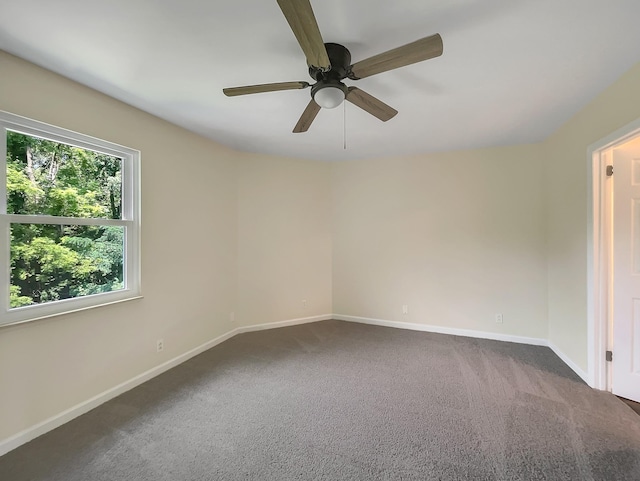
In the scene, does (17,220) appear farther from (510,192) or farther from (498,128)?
(510,192)

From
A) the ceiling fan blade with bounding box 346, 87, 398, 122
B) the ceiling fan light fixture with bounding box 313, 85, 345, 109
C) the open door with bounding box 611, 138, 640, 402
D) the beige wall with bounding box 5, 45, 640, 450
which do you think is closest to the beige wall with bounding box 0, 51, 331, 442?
the beige wall with bounding box 5, 45, 640, 450

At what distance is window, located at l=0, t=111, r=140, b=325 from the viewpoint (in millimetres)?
1748

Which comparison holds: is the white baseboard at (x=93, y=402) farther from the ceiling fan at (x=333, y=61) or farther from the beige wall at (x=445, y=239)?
the ceiling fan at (x=333, y=61)

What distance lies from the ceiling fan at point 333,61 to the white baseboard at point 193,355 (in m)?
2.50

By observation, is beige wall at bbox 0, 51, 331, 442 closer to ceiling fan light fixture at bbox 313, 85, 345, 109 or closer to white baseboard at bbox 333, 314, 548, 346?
white baseboard at bbox 333, 314, 548, 346

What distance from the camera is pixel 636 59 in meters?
1.73

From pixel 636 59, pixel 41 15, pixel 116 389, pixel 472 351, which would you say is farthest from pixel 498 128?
pixel 116 389

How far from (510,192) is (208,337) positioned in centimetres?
409

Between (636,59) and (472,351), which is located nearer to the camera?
(636,59)

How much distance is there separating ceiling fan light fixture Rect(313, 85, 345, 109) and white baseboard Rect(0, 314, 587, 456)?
274 cm

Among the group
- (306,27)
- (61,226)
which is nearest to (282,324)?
(61,226)

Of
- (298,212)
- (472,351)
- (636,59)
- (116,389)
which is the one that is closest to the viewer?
(636,59)

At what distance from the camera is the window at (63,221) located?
5.74ft

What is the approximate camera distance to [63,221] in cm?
198
